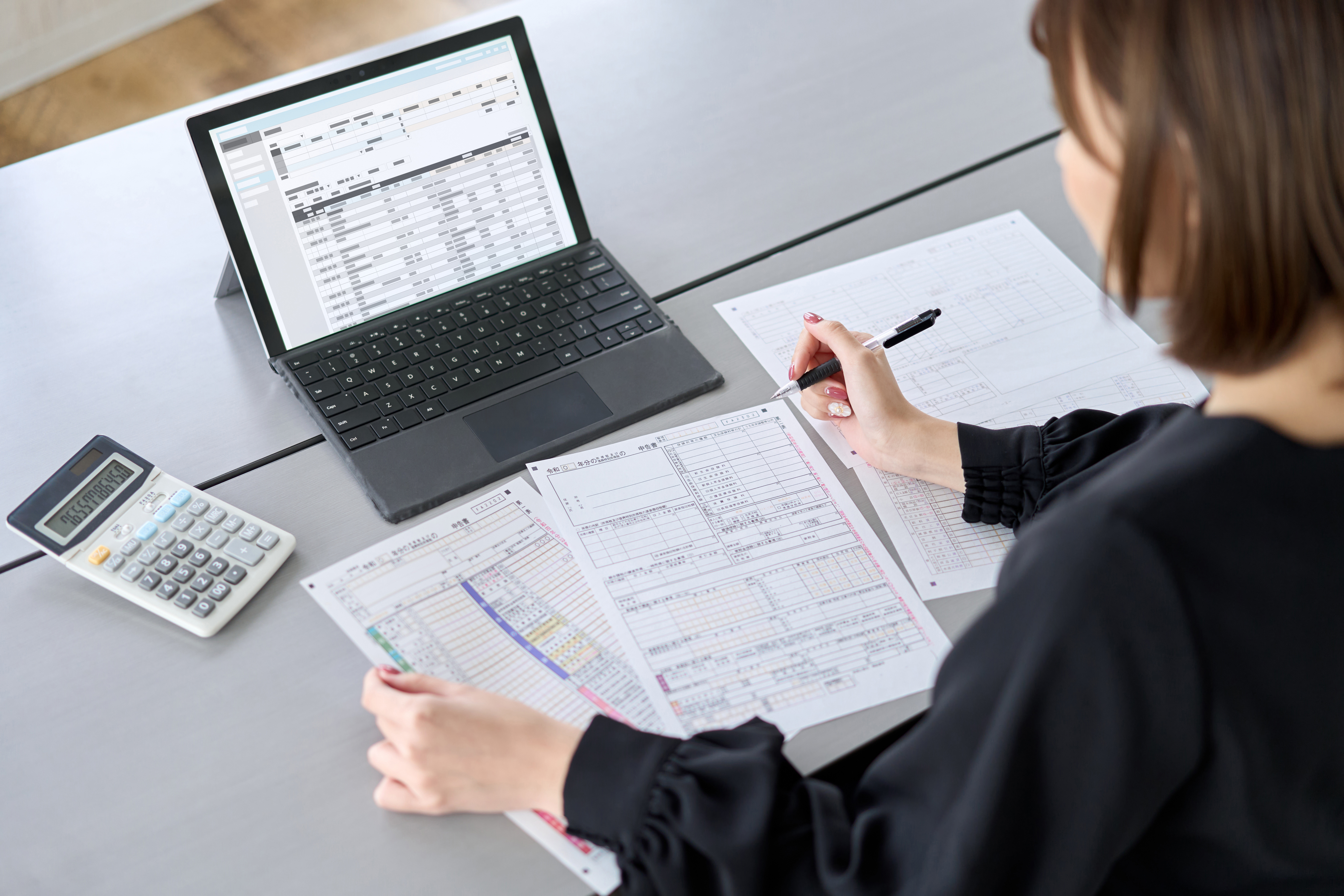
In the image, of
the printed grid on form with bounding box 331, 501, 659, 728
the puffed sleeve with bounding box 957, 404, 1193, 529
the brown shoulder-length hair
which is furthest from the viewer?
the puffed sleeve with bounding box 957, 404, 1193, 529

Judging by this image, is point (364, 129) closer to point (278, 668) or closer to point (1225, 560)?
point (278, 668)

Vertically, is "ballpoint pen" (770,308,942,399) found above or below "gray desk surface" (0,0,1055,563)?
below

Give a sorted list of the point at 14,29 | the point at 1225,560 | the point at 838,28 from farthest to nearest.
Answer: the point at 14,29, the point at 838,28, the point at 1225,560

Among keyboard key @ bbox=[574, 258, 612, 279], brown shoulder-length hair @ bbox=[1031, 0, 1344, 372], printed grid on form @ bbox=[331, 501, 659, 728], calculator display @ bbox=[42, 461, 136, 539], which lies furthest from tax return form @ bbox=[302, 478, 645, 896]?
brown shoulder-length hair @ bbox=[1031, 0, 1344, 372]

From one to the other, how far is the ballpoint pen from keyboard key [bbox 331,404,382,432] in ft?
1.38

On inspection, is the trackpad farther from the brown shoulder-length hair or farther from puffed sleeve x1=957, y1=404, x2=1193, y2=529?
the brown shoulder-length hair

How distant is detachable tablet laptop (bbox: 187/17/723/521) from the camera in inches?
43.5

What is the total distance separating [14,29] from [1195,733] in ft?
10.7

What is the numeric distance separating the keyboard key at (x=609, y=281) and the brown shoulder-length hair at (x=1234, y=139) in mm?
687

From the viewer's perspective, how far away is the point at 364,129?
115cm

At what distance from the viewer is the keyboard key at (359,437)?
1.11 metres

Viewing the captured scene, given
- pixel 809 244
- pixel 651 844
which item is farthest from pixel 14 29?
pixel 651 844

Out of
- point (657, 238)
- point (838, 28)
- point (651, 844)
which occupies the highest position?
point (838, 28)

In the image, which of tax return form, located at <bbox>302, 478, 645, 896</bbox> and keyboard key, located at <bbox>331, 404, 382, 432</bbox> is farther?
keyboard key, located at <bbox>331, 404, 382, 432</bbox>
